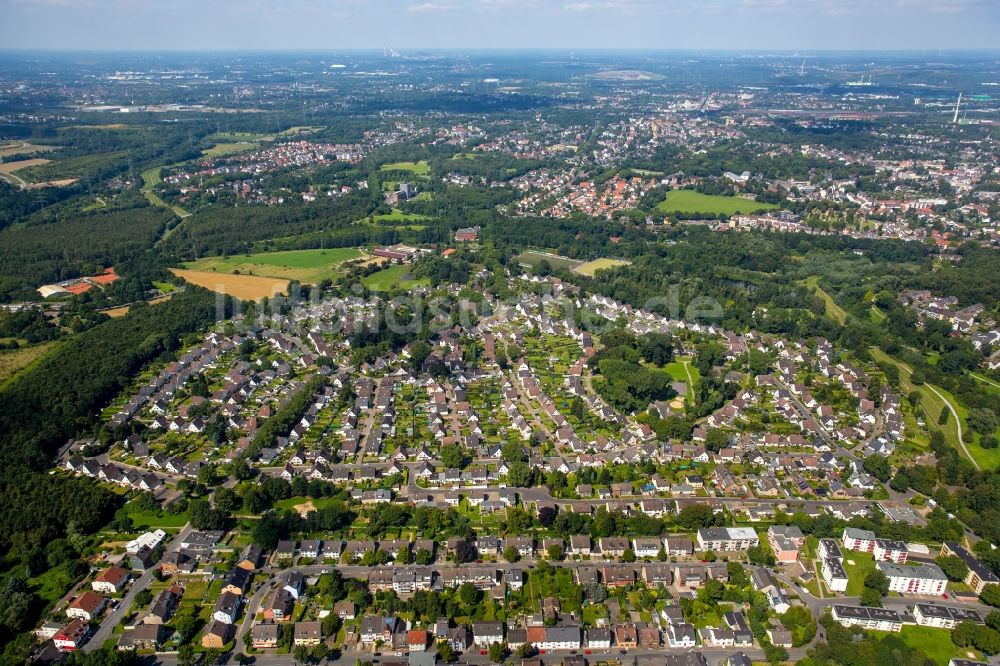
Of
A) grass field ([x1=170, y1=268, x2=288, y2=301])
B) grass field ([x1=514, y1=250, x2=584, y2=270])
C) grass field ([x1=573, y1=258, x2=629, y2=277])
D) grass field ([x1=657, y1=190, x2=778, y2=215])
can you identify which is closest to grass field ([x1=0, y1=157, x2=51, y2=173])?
grass field ([x1=170, y1=268, x2=288, y2=301])

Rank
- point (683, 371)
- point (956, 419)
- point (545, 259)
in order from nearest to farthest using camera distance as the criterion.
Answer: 1. point (956, 419)
2. point (683, 371)
3. point (545, 259)

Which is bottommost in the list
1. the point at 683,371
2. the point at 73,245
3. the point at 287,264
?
the point at 683,371

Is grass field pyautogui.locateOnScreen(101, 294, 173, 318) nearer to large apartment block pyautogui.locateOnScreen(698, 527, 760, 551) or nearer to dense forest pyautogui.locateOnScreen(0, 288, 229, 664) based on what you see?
dense forest pyautogui.locateOnScreen(0, 288, 229, 664)

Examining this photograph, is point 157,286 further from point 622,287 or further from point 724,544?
point 724,544

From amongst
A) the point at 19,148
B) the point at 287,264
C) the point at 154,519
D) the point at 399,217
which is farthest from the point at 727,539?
the point at 19,148

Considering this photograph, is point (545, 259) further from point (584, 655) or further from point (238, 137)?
point (238, 137)

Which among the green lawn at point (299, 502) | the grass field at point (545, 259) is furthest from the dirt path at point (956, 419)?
the green lawn at point (299, 502)

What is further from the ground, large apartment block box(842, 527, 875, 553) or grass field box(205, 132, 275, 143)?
grass field box(205, 132, 275, 143)

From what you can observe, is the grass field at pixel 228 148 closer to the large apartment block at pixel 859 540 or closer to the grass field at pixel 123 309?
the grass field at pixel 123 309
